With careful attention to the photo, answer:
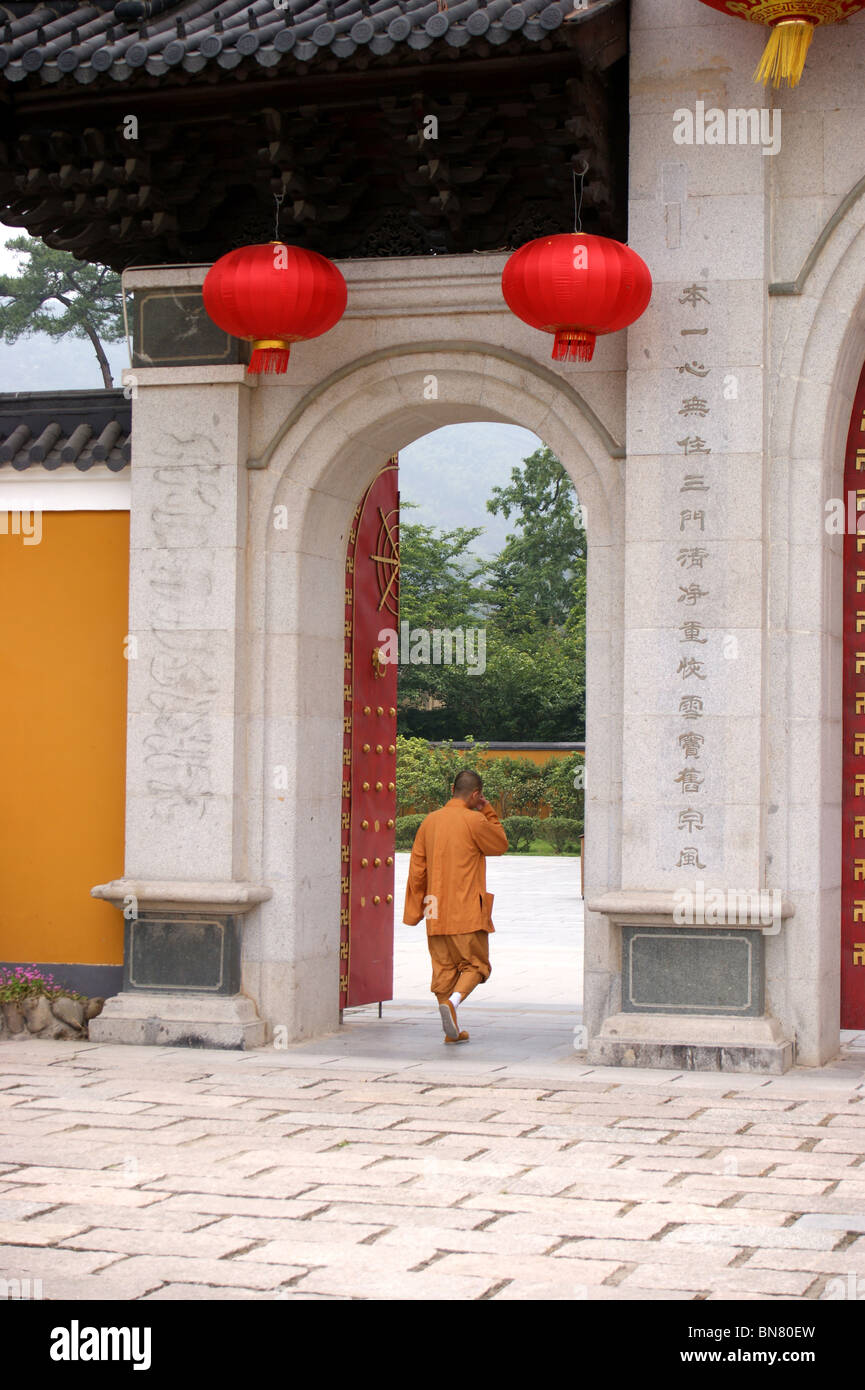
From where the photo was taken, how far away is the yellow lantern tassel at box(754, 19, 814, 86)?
6.61 metres

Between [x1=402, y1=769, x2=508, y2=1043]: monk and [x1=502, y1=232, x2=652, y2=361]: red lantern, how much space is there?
2.26m

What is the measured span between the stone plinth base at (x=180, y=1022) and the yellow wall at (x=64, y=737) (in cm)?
45

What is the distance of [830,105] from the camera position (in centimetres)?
703

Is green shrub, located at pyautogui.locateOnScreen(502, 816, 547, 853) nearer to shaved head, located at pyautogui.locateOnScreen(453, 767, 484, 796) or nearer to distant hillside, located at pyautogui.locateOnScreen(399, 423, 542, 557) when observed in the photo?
shaved head, located at pyautogui.locateOnScreen(453, 767, 484, 796)

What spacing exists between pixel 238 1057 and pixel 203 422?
2.97m

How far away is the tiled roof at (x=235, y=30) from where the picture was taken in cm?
643

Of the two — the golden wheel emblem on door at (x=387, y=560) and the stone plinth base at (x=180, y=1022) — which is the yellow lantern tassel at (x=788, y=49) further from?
the stone plinth base at (x=180, y=1022)

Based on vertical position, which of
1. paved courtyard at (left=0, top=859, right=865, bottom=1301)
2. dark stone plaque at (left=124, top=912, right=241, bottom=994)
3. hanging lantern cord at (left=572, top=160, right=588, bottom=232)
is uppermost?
hanging lantern cord at (left=572, top=160, right=588, bottom=232)

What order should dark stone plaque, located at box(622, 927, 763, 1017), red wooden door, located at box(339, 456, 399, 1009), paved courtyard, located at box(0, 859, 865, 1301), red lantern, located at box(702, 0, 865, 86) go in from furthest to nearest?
red wooden door, located at box(339, 456, 399, 1009)
dark stone plaque, located at box(622, 927, 763, 1017)
red lantern, located at box(702, 0, 865, 86)
paved courtyard, located at box(0, 859, 865, 1301)

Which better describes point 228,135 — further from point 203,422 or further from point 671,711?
point 671,711

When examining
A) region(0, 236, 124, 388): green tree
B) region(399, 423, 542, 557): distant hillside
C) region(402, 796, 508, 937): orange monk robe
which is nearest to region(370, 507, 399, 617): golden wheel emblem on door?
region(402, 796, 508, 937): orange monk robe

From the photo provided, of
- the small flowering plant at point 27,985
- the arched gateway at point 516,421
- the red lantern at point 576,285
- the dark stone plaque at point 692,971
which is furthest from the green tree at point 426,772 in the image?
the red lantern at point 576,285

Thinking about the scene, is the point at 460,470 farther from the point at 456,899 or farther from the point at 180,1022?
the point at 180,1022

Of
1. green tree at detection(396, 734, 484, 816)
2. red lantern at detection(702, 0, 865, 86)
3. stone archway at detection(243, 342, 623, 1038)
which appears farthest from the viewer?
green tree at detection(396, 734, 484, 816)
